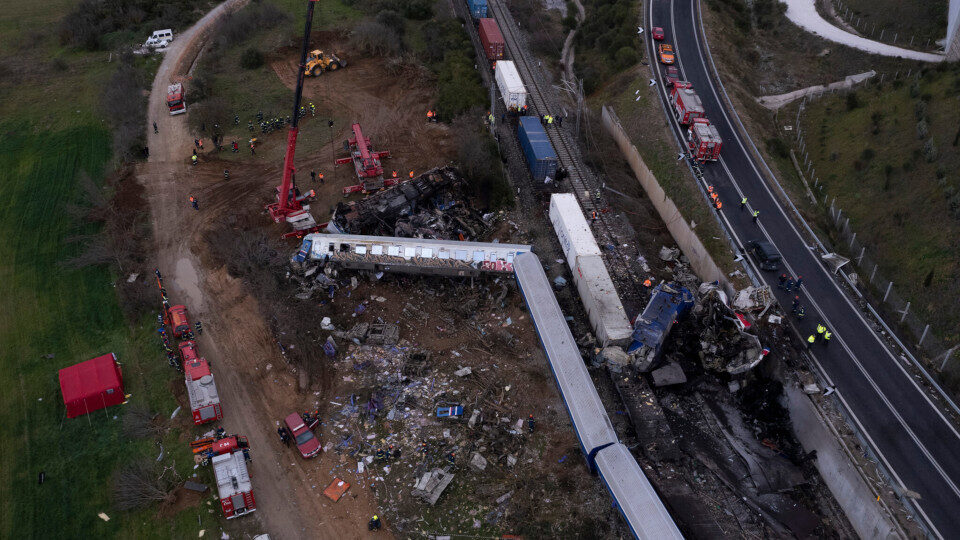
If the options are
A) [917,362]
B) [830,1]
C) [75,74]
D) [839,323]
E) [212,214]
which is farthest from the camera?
[830,1]

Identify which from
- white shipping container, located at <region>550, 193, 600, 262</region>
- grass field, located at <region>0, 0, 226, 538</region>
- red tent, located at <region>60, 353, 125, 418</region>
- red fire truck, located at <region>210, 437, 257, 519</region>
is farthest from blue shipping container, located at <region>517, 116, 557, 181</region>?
red tent, located at <region>60, 353, 125, 418</region>

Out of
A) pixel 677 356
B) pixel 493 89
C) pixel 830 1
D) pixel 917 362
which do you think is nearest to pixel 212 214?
pixel 493 89

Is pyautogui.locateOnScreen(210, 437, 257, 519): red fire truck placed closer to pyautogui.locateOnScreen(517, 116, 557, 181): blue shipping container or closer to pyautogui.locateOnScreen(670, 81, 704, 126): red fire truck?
pyautogui.locateOnScreen(517, 116, 557, 181): blue shipping container

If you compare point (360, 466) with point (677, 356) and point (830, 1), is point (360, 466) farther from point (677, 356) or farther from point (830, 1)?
point (830, 1)

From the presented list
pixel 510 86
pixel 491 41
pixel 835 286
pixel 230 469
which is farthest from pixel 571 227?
pixel 491 41

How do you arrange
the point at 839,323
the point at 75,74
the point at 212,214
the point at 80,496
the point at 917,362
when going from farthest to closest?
the point at 75,74, the point at 212,214, the point at 839,323, the point at 917,362, the point at 80,496
